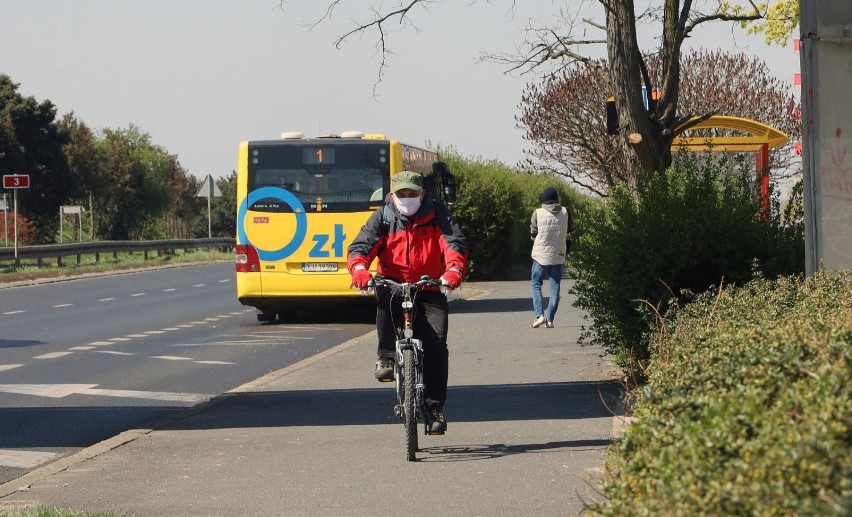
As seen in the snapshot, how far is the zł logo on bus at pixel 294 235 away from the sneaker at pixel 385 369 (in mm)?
12998

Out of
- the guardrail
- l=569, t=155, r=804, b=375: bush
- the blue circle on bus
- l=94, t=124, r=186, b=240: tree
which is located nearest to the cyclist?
l=569, t=155, r=804, b=375: bush

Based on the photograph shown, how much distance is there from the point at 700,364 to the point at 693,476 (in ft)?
4.23

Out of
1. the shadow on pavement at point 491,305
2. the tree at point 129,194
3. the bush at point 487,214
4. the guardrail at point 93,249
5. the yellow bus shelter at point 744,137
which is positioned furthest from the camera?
the tree at point 129,194

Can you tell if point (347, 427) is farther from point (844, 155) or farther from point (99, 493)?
point (844, 155)

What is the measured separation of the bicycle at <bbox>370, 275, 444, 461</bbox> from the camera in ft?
28.7

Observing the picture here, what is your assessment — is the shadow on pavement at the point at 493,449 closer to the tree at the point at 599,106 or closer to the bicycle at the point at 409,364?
the bicycle at the point at 409,364

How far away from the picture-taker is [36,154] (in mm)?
82062

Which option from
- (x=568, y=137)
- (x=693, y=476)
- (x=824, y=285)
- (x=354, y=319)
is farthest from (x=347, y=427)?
(x=568, y=137)

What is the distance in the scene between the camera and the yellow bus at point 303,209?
73.2ft

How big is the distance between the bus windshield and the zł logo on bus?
6 centimetres

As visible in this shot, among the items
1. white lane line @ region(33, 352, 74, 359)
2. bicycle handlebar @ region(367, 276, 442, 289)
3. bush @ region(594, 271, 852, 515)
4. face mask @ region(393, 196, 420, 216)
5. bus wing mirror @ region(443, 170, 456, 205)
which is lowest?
white lane line @ region(33, 352, 74, 359)

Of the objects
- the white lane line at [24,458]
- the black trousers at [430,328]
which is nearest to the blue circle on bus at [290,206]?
the white lane line at [24,458]

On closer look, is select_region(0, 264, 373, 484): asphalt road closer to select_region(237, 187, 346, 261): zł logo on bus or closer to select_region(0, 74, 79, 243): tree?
select_region(237, 187, 346, 261): zł logo on bus

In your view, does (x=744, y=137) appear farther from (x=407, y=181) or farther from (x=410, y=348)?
(x=410, y=348)
